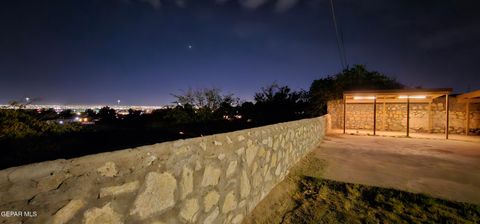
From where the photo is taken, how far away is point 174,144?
1726 millimetres

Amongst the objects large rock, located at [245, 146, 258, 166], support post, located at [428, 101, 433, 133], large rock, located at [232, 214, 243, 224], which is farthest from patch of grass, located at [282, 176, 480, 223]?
support post, located at [428, 101, 433, 133]

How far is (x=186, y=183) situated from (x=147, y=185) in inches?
15.0

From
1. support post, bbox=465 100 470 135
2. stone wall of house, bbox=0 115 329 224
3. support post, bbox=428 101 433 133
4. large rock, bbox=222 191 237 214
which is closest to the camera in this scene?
stone wall of house, bbox=0 115 329 224

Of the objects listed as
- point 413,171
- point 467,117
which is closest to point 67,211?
point 413,171

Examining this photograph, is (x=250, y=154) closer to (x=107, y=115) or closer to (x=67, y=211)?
(x=67, y=211)

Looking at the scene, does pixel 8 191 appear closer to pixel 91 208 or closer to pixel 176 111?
pixel 91 208

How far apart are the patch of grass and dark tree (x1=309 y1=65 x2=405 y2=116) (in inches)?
521

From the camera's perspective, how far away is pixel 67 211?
3.53 feet

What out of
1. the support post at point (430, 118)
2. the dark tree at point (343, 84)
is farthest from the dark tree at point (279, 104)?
the support post at point (430, 118)

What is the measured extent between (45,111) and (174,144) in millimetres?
6199

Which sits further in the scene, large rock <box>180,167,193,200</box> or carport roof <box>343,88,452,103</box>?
carport roof <box>343,88,452,103</box>

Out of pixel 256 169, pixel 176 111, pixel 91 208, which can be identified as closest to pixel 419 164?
pixel 256 169

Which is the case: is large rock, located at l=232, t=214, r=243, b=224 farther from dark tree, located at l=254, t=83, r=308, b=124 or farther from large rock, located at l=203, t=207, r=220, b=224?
dark tree, located at l=254, t=83, r=308, b=124

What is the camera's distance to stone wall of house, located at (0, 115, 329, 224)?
3.27ft
